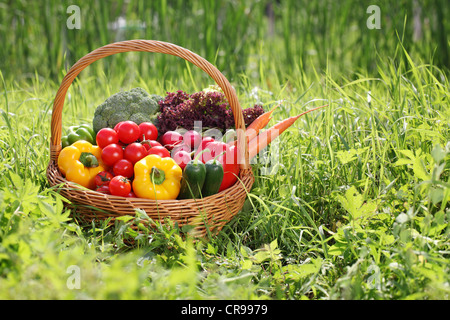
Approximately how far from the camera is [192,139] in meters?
2.69

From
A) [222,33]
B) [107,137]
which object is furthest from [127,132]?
[222,33]

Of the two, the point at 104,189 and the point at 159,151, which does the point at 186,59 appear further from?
the point at 104,189

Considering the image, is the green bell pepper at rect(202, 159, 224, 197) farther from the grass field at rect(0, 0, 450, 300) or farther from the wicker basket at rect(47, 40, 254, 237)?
the grass field at rect(0, 0, 450, 300)

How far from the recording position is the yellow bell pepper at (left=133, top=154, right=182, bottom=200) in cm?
229

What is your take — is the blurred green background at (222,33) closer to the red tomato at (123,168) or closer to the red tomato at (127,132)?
the red tomato at (127,132)

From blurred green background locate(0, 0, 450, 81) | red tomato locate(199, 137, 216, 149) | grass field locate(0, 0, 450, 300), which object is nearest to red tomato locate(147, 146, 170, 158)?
red tomato locate(199, 137, 216, 149)

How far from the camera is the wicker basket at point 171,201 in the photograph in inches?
86.0

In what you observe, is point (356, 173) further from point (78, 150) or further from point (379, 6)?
point (379, 6)

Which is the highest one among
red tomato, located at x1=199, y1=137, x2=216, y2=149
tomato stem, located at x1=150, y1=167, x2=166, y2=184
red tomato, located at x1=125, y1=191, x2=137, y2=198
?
red tomato, located at x1=199, y1=137, x2=216, y2=149

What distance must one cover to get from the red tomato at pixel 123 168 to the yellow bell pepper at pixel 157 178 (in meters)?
0.09

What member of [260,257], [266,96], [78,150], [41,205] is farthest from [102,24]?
[260,257]

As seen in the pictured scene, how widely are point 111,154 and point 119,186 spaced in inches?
10.0

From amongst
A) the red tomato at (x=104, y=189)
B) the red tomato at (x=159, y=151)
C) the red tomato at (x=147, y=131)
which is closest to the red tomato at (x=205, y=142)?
the red tomato at (x=159, y=151)
